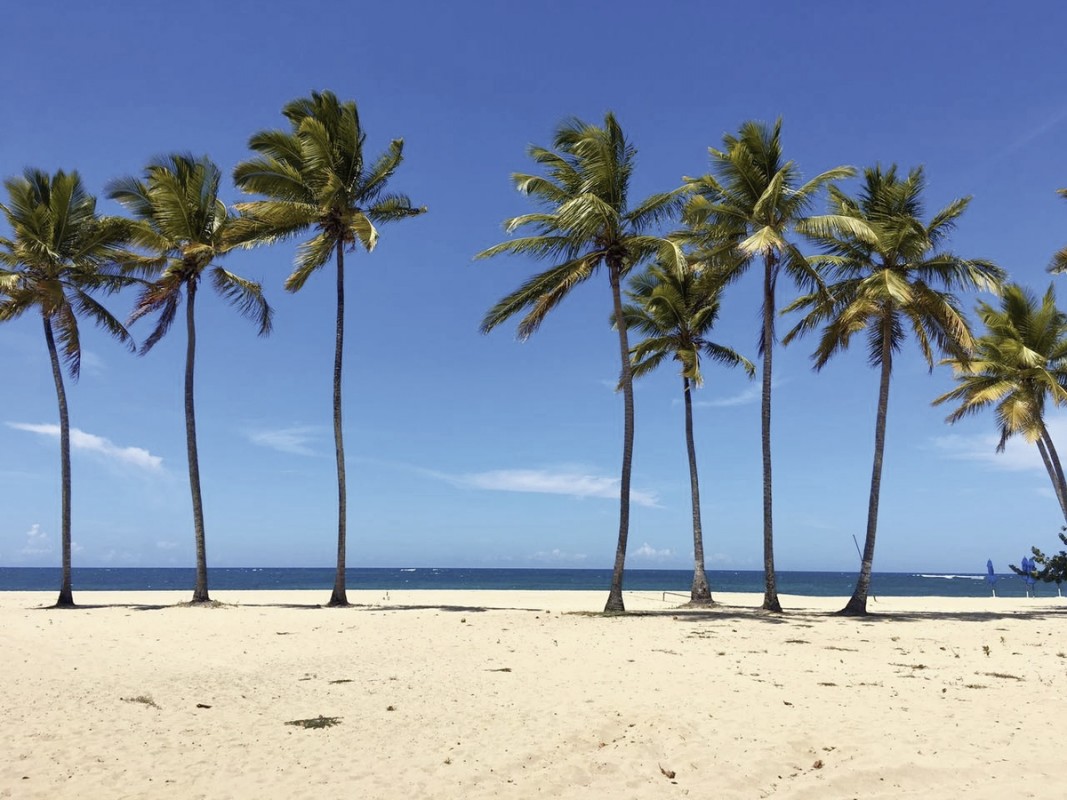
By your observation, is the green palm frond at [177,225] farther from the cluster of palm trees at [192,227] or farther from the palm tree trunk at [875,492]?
the palm tree trunk at [875,492]

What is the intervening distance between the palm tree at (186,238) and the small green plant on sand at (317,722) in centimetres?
1516

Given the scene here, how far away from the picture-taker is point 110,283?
75.3 feet

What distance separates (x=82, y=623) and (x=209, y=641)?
16.5ft

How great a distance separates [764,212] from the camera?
19.6m

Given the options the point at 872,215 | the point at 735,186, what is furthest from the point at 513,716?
the point at 872,215

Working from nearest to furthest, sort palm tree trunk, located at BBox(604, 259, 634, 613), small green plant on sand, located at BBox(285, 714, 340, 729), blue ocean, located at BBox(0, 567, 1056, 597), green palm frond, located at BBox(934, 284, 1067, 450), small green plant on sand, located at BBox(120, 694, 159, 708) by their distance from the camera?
small green plant on sand, located at BBox(285, 714, 340, 729)
small green plant on sand, located at BBox(120, 694, 159, 708)
palm tree trunk, located at BBox(604, 259, 634, 613)
green palm frond, located at BBox(934, 284, 1067, 450)
blue ocean, located at BBox(0, 567, 1056, 597)

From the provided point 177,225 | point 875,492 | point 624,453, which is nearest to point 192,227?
point 177,225

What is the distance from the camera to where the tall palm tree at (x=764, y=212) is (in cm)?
1958

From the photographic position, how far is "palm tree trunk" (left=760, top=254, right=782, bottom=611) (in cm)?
1995

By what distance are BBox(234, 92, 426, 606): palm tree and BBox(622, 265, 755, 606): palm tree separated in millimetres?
Answer: 8678

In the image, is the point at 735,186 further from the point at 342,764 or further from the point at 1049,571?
the point at 1049,571

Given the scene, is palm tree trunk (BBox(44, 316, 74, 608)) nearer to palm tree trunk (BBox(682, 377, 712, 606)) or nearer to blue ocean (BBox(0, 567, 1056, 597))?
palm tree trunk (BBox(682, 377, 712, 606))

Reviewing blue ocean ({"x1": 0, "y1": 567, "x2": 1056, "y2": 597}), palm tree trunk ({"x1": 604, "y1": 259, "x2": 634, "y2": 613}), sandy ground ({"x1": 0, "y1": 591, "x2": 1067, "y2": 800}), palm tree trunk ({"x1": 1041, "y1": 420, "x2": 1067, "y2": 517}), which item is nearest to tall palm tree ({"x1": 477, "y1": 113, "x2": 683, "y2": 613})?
palm tree trunk ({"x1": 604, "y1": 259, "x2": 634, "y2": 613})

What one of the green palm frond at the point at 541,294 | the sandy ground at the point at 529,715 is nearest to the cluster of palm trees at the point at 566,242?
the green palm frond at the point at 541,294
